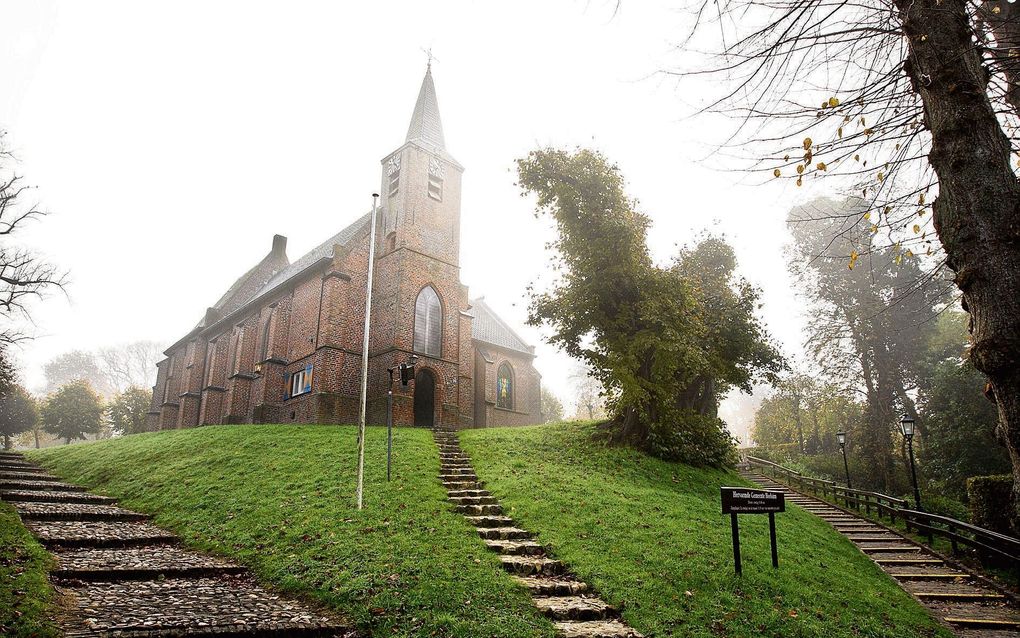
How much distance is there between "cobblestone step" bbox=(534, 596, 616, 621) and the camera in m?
7.36

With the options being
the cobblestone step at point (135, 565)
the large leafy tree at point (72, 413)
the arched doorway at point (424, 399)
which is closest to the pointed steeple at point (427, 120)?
the arched doorway at point (424, 399)

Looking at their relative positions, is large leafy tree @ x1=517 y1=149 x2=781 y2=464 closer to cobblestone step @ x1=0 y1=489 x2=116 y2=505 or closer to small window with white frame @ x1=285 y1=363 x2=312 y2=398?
small window with white frame @ x1=285 y1=363 x2=312 y2=398

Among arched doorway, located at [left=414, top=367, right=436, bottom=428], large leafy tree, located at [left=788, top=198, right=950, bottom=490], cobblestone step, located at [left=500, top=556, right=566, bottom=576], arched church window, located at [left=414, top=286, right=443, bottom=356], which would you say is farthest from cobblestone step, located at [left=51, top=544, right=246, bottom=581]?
large leafy tree, located at [left=788, top=198, right=950, bottom=490]

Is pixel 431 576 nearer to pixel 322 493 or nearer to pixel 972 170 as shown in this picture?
pixel 322 493

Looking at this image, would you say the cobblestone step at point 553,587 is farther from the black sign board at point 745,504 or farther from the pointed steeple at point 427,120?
the pointed steeple at point 427,120

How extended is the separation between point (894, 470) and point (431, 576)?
2813 centimetres

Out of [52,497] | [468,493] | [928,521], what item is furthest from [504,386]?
[52,497]

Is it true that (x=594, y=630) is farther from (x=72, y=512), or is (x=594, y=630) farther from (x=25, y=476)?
(x=25, y=476)

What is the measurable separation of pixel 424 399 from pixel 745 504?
58.8 ft

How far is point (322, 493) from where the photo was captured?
40.0 feet

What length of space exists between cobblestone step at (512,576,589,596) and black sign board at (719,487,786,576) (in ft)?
9.27

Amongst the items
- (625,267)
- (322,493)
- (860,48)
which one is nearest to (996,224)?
(860,48)

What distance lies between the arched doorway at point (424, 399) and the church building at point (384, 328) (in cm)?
5

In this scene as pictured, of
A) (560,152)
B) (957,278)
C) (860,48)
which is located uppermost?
(560,152)
